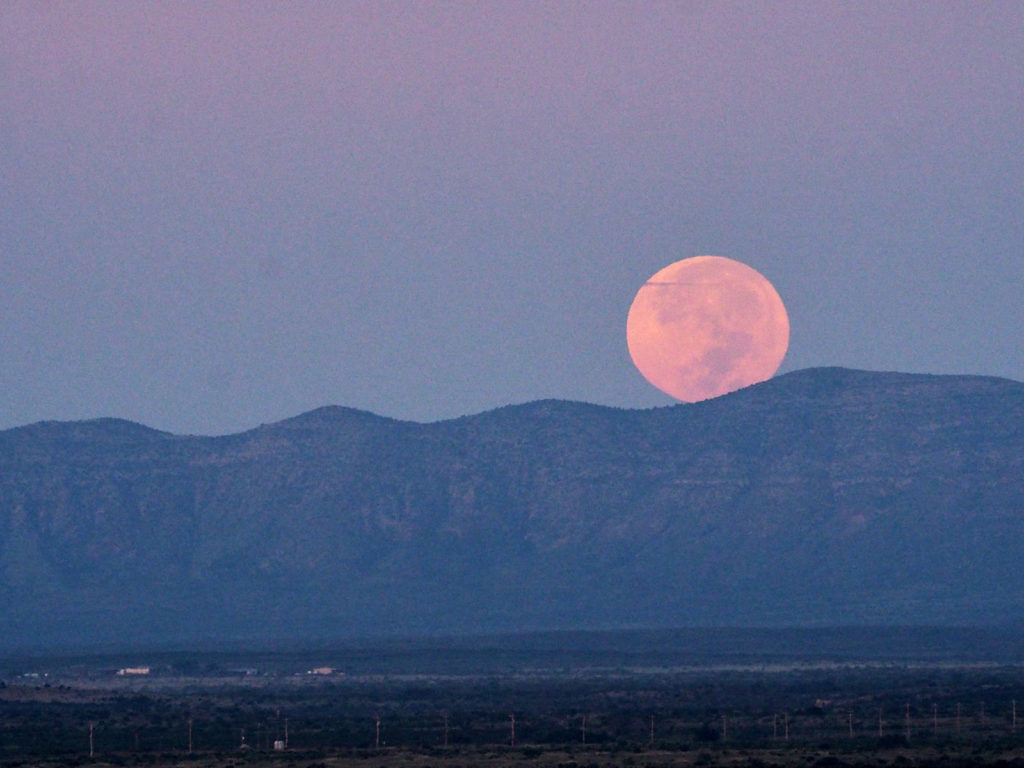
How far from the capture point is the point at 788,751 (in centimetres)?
5466

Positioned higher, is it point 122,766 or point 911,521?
point 911,521

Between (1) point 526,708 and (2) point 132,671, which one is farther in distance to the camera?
(2) point 132,671

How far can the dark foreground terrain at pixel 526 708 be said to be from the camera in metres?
55.4

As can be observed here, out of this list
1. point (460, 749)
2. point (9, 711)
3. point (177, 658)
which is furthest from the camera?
point (177, 658)

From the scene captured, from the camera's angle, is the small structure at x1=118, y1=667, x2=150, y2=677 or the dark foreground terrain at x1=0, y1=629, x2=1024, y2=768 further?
the small structure at x1=118, y1=667, x2=150, y2=677

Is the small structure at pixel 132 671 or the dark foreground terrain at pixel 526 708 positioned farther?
the small structure at pixel 132 671

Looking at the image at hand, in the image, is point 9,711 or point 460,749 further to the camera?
point 9,711

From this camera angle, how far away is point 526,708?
7844cm

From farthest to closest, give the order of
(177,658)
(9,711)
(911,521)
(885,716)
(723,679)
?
1. (911,521)
2. (177,658)
3. (723,679)
4. (9,711)
5. (885,716)

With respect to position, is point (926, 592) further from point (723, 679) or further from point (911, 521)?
point (723, 679)

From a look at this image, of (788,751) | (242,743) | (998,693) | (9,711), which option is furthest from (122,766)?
(998,693)

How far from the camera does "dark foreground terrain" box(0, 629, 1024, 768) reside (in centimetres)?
5538

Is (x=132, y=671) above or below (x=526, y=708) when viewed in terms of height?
above

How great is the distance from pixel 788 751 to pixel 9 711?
115 feet
